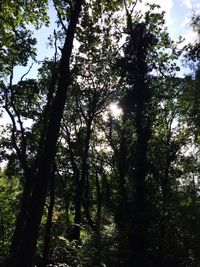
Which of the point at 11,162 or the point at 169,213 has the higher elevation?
the point at 11,162

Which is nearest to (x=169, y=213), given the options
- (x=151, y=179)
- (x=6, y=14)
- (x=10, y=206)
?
(x=151, y=179)

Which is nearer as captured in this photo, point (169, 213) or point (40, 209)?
point (40, 209)

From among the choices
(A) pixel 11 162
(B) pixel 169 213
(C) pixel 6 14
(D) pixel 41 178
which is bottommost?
(D) pixel 41 178

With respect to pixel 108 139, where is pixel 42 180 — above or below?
below

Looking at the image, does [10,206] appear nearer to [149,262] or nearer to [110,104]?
[110,104]

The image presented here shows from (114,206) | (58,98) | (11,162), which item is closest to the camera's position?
(58,98)

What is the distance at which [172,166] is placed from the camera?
2578 cm

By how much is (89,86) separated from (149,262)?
14734 mm

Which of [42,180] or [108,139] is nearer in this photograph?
[42,180]

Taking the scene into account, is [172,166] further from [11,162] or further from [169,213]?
[11,162]

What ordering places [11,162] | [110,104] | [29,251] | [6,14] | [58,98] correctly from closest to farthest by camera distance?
[29,251] → [58,98] → [6,14] → [11,162] → [110,104]

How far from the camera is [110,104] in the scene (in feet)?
91.1

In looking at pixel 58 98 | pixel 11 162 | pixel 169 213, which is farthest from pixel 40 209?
pixel 11 162

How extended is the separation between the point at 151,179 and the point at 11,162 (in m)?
10.8
